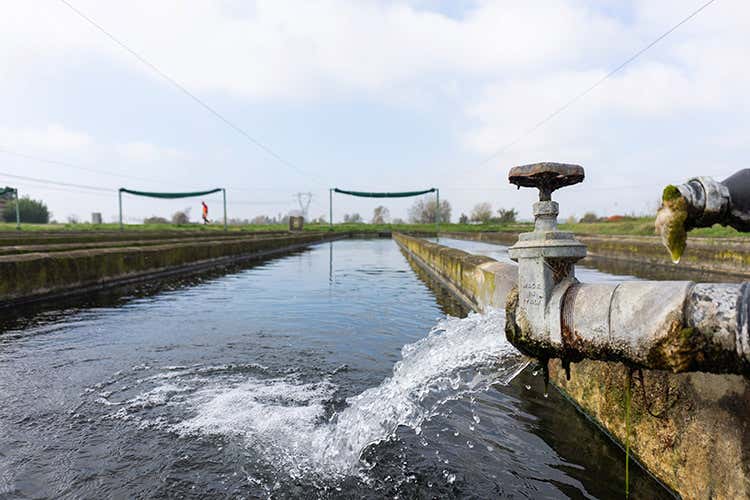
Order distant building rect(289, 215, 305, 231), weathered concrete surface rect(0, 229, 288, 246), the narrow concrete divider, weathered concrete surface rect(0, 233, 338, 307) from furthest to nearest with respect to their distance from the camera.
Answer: distant building rect(289, 215, 305, 231) < weathered concrete surface rect(0, 229, 288, 246) < weathered concrete surface rect(0, 233, 338, 307) < the narrow concrete divider

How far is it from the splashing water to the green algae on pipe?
2380 mm

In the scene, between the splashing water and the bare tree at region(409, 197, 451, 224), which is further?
the bare tree at region(409, 197, 451, 224)

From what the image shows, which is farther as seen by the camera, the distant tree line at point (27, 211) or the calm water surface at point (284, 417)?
the distant tree line at point (27, 211)

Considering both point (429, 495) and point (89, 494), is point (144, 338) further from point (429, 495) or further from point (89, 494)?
point (429, 495)

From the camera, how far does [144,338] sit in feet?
19.6

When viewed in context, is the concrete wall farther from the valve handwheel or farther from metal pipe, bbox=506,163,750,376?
the valve handwheel

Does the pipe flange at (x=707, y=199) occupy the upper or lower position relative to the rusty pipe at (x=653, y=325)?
upper

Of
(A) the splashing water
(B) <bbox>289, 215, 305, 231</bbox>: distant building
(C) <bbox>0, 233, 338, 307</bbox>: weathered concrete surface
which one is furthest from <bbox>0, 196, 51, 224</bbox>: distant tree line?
(A) the splashing water

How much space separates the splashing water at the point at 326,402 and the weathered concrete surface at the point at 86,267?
20.9 feet

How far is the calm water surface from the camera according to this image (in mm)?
2682

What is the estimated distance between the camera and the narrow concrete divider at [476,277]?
6273 mm

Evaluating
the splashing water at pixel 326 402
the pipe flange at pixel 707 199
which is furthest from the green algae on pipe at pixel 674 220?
the splashing water at pixel 326 402

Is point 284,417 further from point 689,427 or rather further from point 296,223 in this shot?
point 296,223

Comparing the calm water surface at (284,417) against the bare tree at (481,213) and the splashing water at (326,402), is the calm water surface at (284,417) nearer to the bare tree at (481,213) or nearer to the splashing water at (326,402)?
the splashing water at (326,402)
